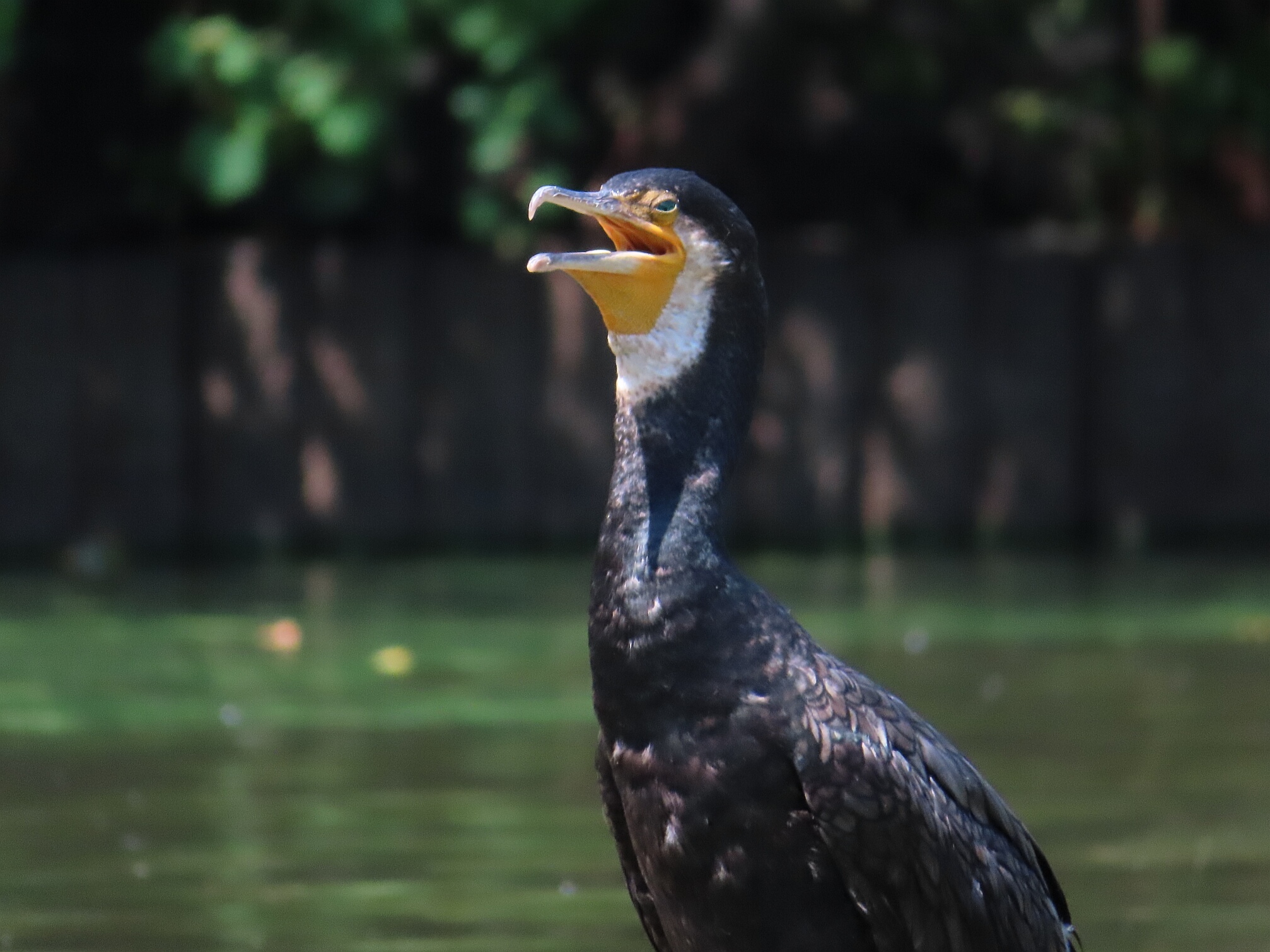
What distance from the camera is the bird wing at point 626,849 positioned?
12.5 ft

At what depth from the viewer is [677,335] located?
151 inches

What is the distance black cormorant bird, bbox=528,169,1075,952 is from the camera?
3594 millimetres

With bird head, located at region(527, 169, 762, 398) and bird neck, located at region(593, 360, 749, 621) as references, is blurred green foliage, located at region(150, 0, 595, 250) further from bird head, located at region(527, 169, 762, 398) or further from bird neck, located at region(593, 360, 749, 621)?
bird neck, located at region(593, 360, 749, 621)

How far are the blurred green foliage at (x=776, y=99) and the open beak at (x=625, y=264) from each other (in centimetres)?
943

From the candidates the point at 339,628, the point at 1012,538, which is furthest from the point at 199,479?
the point at 1012,538

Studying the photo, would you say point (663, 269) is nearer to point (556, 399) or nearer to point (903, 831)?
point (903, 831)

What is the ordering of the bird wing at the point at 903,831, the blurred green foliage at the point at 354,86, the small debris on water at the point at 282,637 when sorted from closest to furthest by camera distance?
the bird wing at the point at 903,831 < the small debris on water at the point at 282,637 < the blurred green foliage at the point at 354,86

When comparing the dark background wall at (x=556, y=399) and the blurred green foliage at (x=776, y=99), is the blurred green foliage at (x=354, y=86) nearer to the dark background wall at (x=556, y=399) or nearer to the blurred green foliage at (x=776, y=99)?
the blurred green foliage at (x=776, y=99)

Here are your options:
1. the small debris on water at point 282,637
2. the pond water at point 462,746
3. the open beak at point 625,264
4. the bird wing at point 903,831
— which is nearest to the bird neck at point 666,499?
the open beak at point 625,264

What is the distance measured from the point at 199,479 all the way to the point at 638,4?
406 cm

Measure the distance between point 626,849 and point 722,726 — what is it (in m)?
0.36

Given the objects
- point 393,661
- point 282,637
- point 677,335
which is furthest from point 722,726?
point 282,637

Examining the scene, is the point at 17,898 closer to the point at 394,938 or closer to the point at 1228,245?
the point at 394,938

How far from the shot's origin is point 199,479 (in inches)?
536
